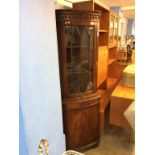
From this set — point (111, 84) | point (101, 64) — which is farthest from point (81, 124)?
point (111, 84)

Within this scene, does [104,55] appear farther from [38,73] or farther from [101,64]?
[38,73]

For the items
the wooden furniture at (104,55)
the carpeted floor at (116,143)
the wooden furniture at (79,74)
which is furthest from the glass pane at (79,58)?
the carpeted floor at (116,143)

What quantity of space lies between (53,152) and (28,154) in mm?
458

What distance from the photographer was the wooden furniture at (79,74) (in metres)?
1.83

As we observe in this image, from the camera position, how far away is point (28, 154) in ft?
4.38

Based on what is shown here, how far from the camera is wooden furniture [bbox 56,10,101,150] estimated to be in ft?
6.00

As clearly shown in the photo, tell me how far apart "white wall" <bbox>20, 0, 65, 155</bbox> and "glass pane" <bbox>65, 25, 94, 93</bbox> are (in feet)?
0.90

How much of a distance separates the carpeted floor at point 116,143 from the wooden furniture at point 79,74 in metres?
0.17

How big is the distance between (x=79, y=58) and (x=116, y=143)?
1.32 metres

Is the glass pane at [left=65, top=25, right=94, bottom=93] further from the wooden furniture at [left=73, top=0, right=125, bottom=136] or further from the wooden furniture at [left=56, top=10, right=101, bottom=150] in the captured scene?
the wooden furniture at [left=73, top=0, right=125, bottom=136]
